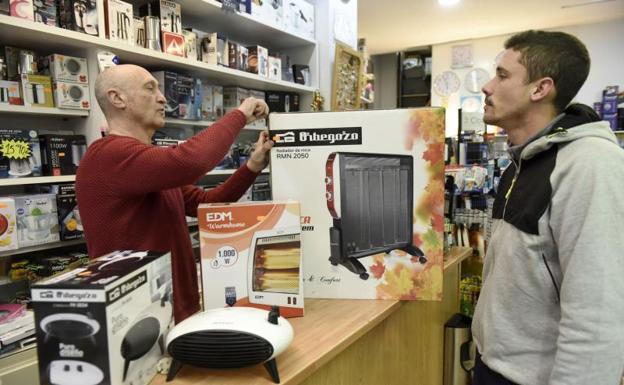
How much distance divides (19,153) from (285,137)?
4.12ft

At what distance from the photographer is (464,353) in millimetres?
2166

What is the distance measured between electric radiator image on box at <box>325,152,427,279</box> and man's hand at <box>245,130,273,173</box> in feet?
0.69

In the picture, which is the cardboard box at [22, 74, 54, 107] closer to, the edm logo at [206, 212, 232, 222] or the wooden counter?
the edm logo at [206, 212, 232, 222]

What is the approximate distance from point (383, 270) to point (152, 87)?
952 millimetres

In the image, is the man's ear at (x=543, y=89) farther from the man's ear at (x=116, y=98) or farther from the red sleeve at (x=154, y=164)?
the man's ear at (x=116, y=98)

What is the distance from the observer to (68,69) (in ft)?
6.09

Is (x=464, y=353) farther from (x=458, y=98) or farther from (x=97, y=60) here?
(x=458, y=98)

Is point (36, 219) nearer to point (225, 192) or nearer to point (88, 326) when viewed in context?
point (225, 192)

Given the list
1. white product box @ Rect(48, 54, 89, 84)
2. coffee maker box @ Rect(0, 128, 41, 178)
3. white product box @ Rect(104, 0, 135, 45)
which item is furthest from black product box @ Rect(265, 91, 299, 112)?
coffee maker box @ Rect(0, 128, 41, 178)

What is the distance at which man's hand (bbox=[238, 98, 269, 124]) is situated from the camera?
1315 millimetres

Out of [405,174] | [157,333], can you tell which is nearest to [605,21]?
[405,174]

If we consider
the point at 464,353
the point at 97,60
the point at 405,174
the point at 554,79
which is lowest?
the point at 464,353

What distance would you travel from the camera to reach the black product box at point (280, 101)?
3.20 metres

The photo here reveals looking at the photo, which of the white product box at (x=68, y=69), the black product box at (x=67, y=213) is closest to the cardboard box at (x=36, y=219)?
the black product box at (x=67, y=213)
